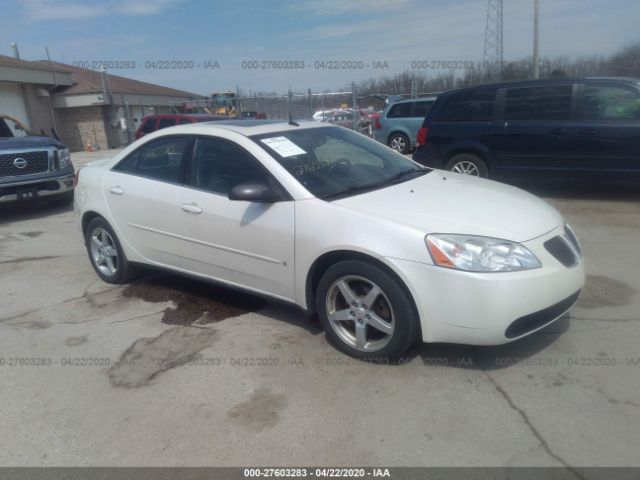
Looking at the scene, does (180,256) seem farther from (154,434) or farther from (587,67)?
(587,67)

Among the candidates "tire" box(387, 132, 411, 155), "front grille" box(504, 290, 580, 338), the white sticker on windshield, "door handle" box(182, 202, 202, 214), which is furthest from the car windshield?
"tire" box(387, 132, 411, 155)

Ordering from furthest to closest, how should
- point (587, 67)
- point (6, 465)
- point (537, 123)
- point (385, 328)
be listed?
point (587, 67)
point (537, 123)
point (385, 328)
point (6, 465)

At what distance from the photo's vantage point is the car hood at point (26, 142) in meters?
8.20

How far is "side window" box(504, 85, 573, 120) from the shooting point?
746 cm

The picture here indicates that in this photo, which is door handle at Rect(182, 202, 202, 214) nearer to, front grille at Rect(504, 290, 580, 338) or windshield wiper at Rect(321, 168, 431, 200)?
windshield wiper at Rect(321, 168, 431, 200)

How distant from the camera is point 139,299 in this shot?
475 cm

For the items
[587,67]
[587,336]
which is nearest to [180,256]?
[587,336]

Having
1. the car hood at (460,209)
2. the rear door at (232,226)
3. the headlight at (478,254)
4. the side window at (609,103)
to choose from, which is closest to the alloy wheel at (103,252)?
the rear door at (232,226)

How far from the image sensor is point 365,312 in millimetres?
3299

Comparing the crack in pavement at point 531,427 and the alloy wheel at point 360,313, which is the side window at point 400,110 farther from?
the crack in pavement at point 531,427

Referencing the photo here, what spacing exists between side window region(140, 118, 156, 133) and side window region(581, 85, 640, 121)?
41.3 feet

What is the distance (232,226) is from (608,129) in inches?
231

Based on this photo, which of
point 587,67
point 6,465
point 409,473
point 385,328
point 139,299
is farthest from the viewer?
point 587,67

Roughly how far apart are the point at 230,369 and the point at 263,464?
0.98 m
